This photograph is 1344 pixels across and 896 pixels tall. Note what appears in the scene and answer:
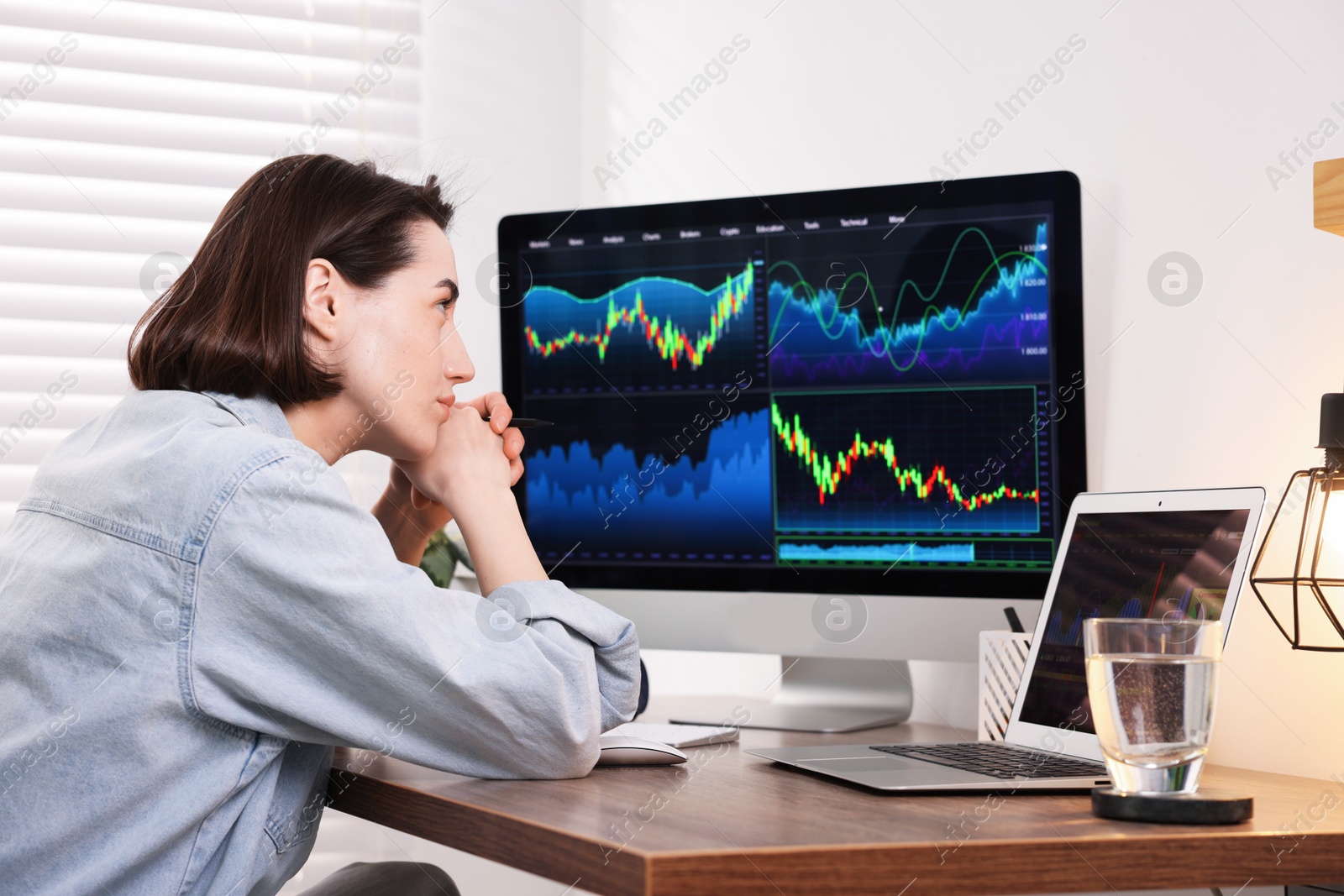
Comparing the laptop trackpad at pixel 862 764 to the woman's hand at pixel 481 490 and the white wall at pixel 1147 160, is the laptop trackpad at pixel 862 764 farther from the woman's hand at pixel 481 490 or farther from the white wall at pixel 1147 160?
the white wall at pixel 1147 160

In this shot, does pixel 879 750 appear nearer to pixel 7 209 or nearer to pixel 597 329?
pixel 597 329

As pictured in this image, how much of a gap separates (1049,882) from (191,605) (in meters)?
0.58

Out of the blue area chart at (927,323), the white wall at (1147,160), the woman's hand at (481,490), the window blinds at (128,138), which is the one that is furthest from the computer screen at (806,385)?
the window blinds at (128,138)

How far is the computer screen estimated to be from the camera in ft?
3.92

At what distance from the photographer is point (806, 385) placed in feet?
4.20

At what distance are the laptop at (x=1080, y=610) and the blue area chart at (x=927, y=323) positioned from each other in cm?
20

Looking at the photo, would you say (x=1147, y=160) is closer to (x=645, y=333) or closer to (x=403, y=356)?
(x=645, y=333)

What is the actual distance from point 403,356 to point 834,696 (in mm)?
660

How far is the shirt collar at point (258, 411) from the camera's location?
93 cm

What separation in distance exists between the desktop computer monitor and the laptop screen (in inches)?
4.9

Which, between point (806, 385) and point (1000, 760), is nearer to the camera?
point (1000, 760)

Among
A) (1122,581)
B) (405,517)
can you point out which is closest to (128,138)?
(405,517)

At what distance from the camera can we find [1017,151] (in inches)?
53.8

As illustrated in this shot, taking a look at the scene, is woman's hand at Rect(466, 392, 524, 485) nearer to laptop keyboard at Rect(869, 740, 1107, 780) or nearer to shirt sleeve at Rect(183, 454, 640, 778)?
shirt sleeve at Rect(183, 454, 640, 778)
